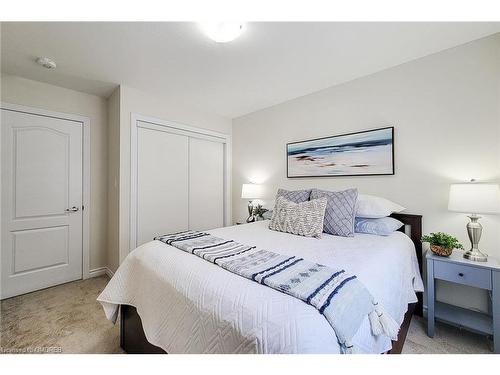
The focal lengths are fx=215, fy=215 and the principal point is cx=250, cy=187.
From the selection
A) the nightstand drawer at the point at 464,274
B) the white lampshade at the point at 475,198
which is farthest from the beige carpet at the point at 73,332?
the white lampshade at the point at 475,198

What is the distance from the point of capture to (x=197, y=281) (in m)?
1.03

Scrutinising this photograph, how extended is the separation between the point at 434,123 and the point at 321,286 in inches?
78.0

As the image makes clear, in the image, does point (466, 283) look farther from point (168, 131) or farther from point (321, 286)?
point (168, 131)

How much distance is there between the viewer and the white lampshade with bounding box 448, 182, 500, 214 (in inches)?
57.5

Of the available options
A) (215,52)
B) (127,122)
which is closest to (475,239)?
(215,52)

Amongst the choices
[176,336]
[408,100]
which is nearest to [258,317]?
[176,336]

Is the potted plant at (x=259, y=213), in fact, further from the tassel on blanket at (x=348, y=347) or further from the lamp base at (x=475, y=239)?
the tassel on blanket at (x=348, y=347)

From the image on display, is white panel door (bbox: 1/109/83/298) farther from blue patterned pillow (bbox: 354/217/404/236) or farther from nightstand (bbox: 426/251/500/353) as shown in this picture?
nightstand (bbox: 426/251/500/353)

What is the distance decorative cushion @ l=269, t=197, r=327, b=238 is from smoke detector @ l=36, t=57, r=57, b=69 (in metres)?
2.59

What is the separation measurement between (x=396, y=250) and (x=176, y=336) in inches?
59.3

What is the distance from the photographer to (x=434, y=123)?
1939 mm

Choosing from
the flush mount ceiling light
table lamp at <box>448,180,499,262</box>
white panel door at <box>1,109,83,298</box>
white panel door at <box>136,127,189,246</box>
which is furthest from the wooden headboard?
white panel door at <box>1,109,83,298</box>

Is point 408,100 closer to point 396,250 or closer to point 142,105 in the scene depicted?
point 396,250

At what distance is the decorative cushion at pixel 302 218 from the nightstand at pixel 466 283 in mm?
882
